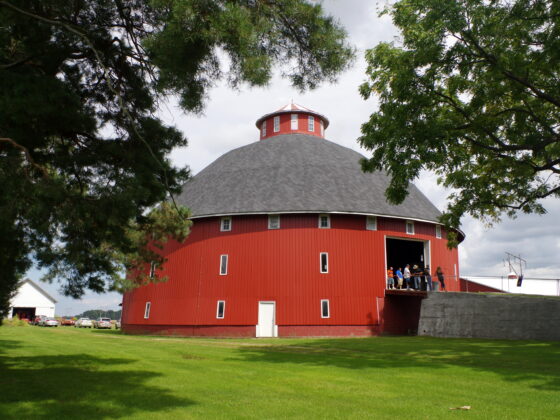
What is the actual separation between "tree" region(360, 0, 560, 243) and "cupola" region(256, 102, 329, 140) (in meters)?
20.4

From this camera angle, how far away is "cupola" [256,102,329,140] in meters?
37.3

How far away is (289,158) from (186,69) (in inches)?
963

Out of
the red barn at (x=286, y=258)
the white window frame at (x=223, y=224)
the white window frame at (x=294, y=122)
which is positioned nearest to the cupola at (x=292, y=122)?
the white window frame at (x=294, y=122)

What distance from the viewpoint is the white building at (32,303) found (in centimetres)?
6562

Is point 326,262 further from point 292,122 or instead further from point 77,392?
point 77,392

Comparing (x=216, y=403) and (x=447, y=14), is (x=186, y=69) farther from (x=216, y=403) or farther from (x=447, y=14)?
(x=447, y=14)

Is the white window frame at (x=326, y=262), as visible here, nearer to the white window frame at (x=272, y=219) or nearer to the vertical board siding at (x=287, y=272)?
the vertical board siding at (x=287, y=272)

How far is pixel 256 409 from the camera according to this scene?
7.17 m

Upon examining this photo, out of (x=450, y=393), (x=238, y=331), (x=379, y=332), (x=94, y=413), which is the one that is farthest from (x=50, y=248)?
(x=379, y=332)

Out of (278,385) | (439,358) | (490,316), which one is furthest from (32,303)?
Answer: (278,385)

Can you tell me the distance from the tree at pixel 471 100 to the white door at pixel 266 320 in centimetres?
1220

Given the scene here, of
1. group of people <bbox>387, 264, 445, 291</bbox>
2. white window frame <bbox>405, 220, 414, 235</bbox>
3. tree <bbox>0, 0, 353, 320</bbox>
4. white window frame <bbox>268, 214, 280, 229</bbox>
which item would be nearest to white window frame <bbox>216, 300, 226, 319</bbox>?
white window frame <bbox>268, 214, 280, 229</bbox>

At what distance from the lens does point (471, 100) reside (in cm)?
1579

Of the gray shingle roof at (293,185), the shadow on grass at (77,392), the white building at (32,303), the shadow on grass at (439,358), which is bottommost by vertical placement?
the shadow on grass at (77,392)
